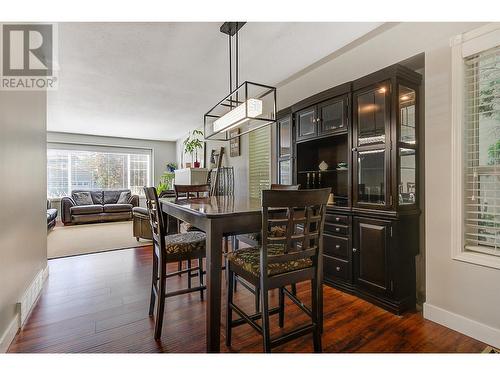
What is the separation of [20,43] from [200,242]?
2214mm

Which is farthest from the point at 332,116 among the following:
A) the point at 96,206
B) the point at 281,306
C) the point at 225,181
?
the point at 96,206

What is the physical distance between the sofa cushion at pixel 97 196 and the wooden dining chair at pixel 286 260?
6.85 meters

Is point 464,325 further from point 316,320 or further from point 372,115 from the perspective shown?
point 372,115

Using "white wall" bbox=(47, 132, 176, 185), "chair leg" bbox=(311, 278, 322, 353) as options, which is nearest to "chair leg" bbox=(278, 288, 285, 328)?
"chair leg" bbox=(311, 278, 322, 353)

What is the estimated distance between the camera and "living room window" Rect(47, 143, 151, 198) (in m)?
7.27

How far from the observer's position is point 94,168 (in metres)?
7.76

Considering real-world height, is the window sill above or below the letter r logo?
below

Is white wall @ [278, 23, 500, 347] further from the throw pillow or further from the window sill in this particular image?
the throw pillow

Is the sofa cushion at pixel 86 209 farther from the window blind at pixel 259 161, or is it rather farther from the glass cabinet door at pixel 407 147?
the glass cabinet door at pixel 407 147

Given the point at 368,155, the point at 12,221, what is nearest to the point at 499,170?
the point at 368,155

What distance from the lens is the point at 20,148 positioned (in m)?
1.96

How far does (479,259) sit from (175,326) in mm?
2200

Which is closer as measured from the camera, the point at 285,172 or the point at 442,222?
the point at 442,222

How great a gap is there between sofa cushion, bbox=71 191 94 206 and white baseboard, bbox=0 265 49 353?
4.83 m
